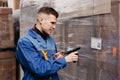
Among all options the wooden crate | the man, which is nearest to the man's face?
the man

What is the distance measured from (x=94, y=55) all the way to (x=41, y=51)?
0.57m

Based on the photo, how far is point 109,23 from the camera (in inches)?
95.7

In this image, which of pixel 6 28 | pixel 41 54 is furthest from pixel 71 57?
pixel 6 28

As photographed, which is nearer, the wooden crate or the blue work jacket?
the blue work jacket

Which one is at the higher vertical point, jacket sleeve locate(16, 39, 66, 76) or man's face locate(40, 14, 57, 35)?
man's face locate(40, 14, 57, 35)

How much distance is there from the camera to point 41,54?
2.33 m

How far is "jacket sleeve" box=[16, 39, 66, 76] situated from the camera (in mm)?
2227

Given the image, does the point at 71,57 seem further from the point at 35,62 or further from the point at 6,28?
the point at 6,28

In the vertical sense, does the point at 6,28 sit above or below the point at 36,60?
above

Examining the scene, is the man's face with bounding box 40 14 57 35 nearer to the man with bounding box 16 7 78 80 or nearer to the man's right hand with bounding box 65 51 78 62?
the man with bounding box 16 7 78 80

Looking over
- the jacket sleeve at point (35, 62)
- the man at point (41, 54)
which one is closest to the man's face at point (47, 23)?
the man at point (41, 54)

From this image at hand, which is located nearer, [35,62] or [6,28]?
[35,62]

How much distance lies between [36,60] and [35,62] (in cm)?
2

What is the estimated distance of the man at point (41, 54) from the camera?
2238 mm
